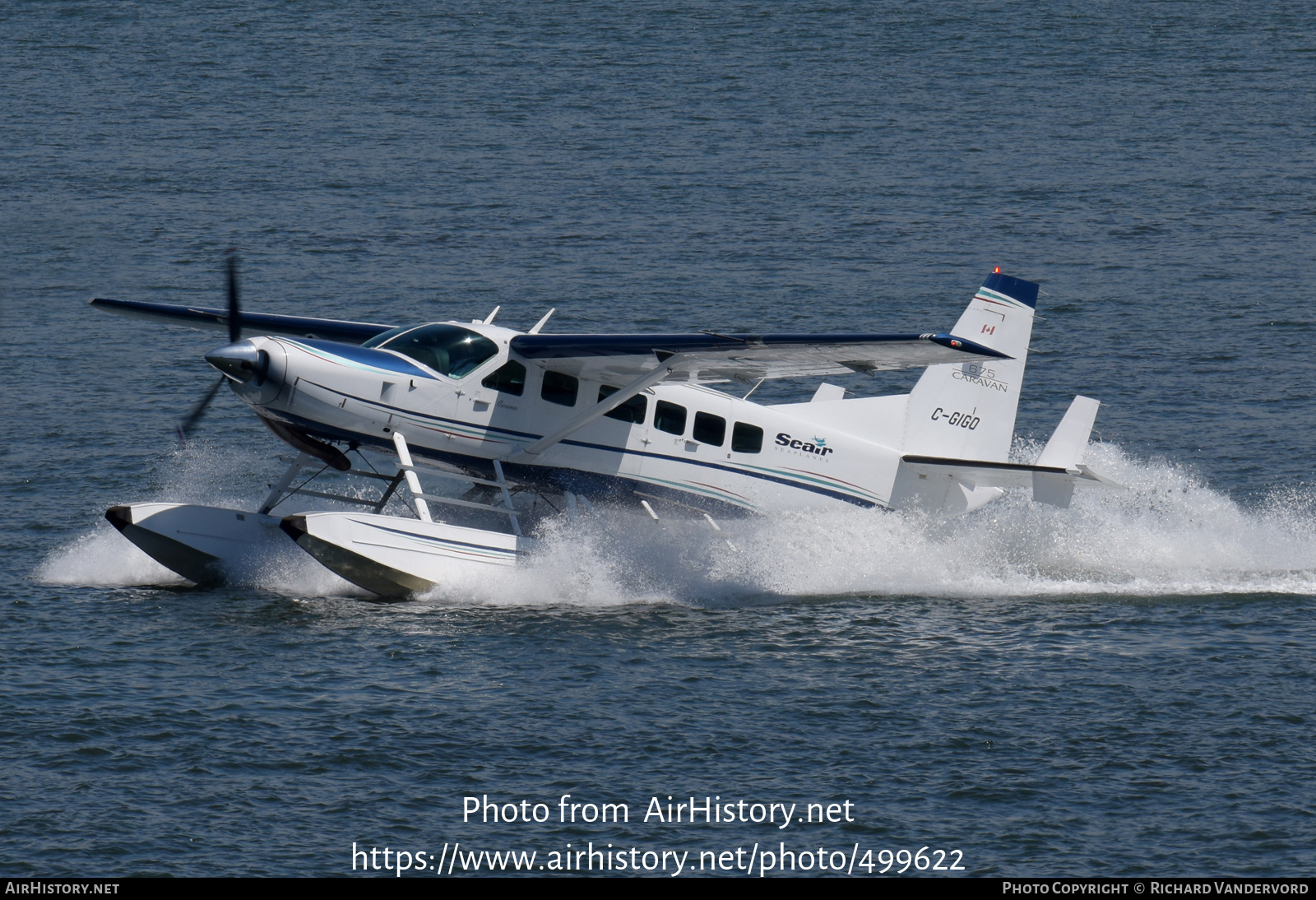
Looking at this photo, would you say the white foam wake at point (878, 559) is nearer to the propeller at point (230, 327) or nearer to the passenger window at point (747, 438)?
the passenger window at point (747, 438)

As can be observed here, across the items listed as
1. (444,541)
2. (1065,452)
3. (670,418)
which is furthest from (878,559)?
(444,541)

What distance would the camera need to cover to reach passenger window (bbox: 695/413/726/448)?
21.5 m

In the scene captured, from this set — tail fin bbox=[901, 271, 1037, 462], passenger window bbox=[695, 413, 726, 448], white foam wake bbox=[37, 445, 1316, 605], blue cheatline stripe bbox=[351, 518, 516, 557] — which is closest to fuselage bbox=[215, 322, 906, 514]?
passenger window bbox=[695, 413, 726, 448]

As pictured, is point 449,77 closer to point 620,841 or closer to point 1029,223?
point 1029,223

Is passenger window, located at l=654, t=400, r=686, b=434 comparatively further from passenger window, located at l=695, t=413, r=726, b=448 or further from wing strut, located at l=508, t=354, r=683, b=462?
wing strut, located at l=508, t=354, r=683, b=462

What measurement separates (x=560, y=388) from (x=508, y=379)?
75cm

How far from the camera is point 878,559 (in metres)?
21.4

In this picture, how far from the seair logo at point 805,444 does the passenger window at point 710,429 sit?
86 centimetres

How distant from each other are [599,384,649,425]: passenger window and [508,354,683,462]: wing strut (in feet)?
0.69

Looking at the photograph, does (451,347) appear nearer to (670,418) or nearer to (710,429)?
(670,418)

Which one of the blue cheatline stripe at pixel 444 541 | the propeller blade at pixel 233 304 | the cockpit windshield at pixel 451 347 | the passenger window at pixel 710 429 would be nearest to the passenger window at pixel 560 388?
the cockpit windshield at pixel 451 347

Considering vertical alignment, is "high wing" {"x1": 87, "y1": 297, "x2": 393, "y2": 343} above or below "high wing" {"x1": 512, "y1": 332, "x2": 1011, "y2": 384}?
below
